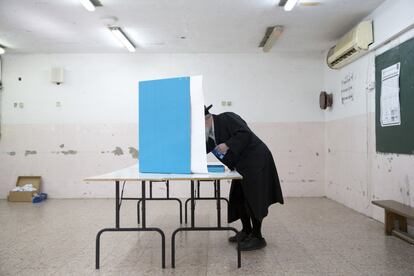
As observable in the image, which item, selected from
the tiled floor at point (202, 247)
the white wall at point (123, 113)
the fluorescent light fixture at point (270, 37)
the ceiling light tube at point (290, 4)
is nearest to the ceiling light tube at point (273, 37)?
the fluorescent light fixture at point (270, 37)

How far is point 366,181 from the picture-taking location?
4.01 metres

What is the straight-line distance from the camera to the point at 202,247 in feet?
9.30

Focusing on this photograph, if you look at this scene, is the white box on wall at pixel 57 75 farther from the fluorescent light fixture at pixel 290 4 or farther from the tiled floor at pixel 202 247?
the fluorescent light fixture at pixel 290 4

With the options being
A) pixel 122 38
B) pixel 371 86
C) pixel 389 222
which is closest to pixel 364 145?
pixel 371 86

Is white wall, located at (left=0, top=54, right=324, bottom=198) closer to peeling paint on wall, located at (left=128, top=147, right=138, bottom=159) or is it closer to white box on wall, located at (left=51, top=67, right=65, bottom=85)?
peeling paint on wall, located at (left=128, top=147, right=138, bottom=159)

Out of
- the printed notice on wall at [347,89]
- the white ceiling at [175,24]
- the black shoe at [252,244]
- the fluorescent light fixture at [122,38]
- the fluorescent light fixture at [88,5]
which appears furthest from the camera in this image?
the printed notice on wall at [347,89]

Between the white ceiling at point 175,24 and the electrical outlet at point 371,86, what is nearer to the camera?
the white ceiling at point 175,24

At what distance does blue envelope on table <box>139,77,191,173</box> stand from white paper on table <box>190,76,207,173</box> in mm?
28

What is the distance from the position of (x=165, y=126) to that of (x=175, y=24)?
2.28m

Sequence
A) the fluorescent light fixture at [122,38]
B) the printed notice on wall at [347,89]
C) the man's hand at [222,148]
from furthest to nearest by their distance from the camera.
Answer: the printed notice on wall at [347,89], the fluorescent light fixture at [122,38], the man's hand at [222,148]

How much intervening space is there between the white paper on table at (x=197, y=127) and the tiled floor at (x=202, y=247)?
76cm

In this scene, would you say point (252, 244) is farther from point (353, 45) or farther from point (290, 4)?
point (353, 45)

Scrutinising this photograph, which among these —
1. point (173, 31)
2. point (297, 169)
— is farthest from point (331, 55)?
point (173, 31)

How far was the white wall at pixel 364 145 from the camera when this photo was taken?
3238 mm
